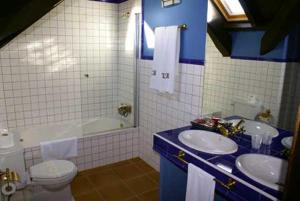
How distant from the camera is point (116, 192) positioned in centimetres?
258

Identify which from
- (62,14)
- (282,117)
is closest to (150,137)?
(282,117)

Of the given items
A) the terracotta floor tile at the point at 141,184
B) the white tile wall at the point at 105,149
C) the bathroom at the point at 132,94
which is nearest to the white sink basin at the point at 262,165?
the bathroom at the point at 132,94

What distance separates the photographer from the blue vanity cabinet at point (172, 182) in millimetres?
1969

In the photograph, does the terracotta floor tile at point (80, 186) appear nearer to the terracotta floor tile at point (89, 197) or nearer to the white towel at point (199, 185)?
the terracotta floor tile at point (89, 197)

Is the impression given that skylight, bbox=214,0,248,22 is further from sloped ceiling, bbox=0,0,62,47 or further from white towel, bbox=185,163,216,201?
sloped ceiling, bbox=0,0,62,47

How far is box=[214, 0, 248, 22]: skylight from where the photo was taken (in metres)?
1.85

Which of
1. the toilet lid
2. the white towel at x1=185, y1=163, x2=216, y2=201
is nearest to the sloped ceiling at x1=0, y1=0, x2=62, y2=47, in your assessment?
the toilet lid

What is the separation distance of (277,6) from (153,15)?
1.47 meters

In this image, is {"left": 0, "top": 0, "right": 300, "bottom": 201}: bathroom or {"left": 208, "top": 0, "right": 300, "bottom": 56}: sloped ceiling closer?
{"left": 208, "top": 0, "right": 300, "bottom": 56}: sloped ceiling

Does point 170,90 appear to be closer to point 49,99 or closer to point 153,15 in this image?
point 153,15

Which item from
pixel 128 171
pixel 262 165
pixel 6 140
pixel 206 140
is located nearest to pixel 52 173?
pixel 6 140

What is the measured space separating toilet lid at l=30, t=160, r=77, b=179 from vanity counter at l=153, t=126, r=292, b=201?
3.00 ft

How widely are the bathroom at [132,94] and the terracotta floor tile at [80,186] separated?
0.01 m

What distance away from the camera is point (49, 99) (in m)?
3.32
